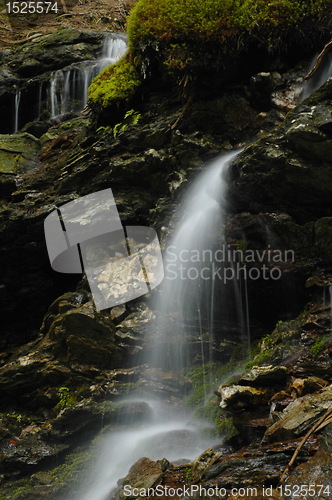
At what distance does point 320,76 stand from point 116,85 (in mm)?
4405

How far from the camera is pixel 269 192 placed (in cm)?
536

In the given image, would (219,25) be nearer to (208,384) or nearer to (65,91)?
(208,384)

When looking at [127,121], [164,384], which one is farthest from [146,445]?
[127,121]

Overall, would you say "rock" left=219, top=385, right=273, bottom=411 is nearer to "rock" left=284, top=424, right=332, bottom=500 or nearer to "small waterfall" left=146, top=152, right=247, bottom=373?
"rock" left=284, top=424, right=332, bottom=500

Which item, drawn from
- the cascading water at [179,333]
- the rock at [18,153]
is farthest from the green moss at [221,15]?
the rock at [18,153]

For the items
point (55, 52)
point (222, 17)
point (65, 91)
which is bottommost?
point (65, 91)

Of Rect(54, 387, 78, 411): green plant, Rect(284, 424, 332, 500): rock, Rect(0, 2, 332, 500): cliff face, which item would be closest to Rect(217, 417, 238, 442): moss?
Rect(0, 2, 332, 500): cliff face

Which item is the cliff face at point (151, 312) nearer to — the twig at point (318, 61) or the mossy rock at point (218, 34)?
the mossy rock at point (218, 34)

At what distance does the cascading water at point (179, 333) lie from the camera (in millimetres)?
4234

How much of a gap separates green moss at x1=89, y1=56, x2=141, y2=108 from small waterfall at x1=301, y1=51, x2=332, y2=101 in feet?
12.2

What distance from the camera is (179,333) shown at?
19.6 feet

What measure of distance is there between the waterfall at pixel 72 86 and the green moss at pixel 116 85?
12.8 feet

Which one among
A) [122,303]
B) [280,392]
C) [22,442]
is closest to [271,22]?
[122,303]

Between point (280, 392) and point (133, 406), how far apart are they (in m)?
2.52
